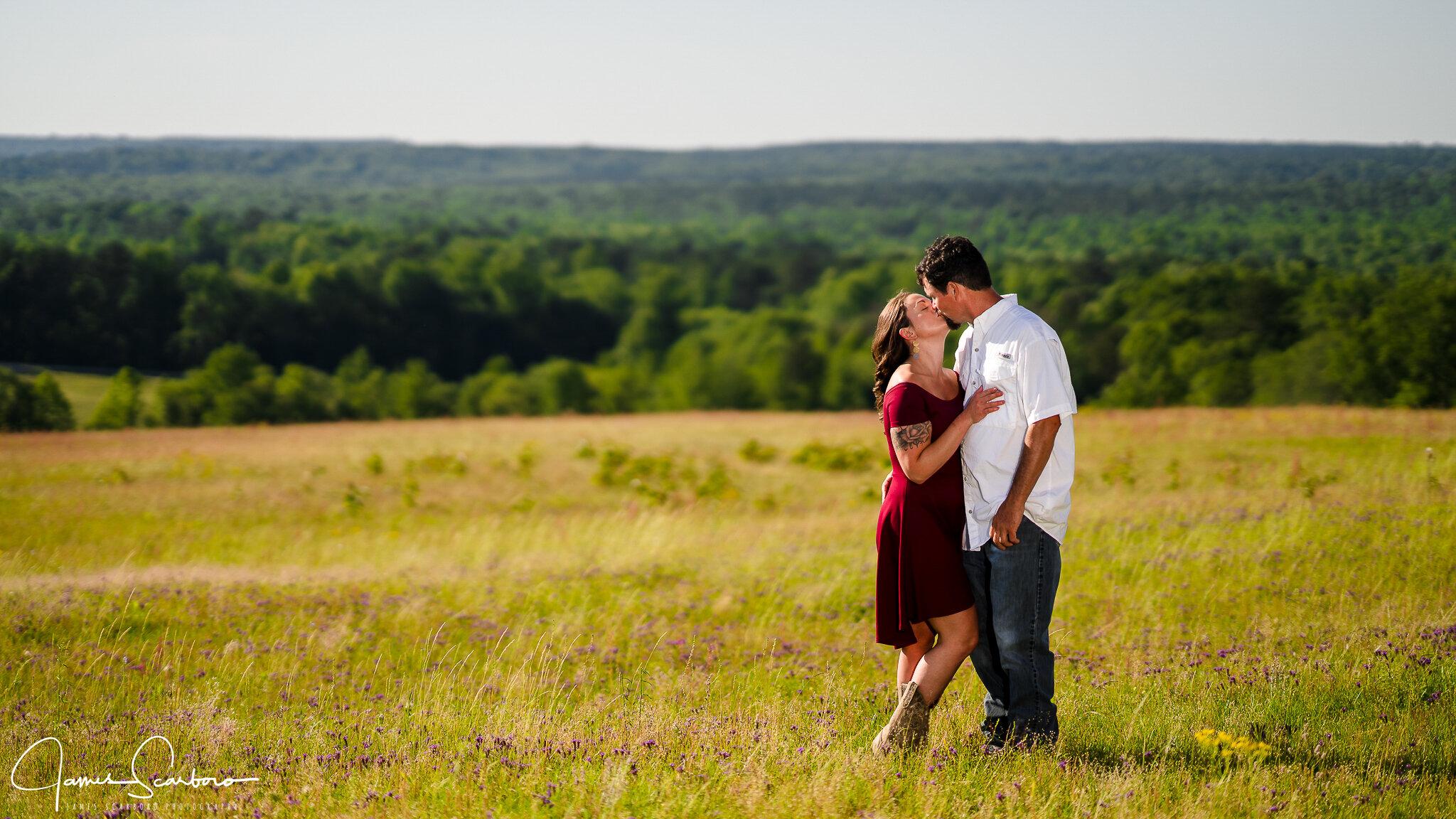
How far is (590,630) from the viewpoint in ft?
25.4

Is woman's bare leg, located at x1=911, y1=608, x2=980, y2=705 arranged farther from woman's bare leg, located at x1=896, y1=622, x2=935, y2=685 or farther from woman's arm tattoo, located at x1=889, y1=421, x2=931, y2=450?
woman's arm tattoo, located at x1=889, y1=421, x2=931, y2=450

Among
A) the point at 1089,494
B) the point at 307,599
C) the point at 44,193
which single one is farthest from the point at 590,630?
the point at 44,193

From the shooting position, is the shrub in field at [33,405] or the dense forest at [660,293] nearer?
the shrub in field at [33,405]

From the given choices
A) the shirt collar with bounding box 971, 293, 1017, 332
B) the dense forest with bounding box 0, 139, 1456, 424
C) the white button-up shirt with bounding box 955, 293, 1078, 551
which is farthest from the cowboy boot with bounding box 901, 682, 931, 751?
the dense forest with bounding box 0, 139, 1456, 424

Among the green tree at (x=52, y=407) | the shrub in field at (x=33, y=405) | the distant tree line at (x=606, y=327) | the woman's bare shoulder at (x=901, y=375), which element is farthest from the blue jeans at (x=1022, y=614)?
the distant tree line at (x=606, y=327)

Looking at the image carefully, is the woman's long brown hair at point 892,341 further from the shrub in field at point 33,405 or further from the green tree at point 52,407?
the green tree at point 52,407

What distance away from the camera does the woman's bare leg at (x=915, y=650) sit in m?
4.48

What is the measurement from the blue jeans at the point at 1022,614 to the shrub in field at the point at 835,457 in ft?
51.2

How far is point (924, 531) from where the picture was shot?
4254 mm

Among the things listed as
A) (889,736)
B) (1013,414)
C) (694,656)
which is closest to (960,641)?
(889,736)

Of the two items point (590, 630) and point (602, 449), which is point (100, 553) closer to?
point (590, 630)

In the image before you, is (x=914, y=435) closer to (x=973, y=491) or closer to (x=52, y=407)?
(x=973, y=491)

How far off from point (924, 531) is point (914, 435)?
464 millimetres

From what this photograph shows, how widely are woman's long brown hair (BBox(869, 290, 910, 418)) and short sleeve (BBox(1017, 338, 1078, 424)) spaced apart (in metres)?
0.54
